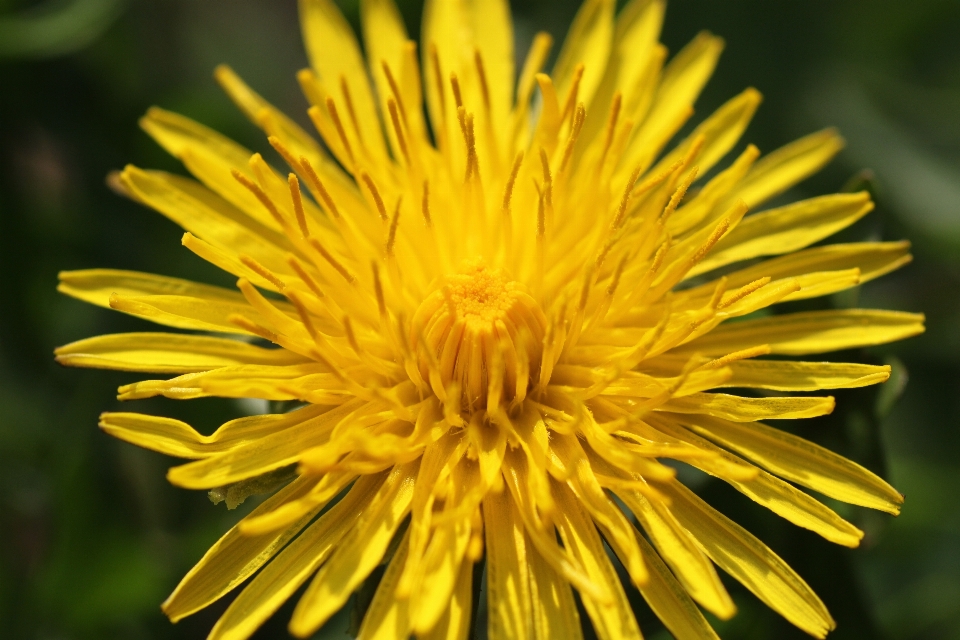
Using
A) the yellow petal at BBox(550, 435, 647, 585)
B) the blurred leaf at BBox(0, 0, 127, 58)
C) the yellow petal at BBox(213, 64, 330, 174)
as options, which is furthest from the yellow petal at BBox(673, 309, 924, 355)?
the blurred leaf at BBox(0, 0, 127, 58)

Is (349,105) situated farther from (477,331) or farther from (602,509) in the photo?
(602,509)

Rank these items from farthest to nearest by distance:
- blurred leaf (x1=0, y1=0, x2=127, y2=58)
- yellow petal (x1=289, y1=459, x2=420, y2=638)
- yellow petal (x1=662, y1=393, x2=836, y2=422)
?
blurred leaf (x1=0, y1=0, x2=127, y2=58)
yellow petal (x1=662, y1=393, x2=836, y2=422)
yellow petal (x1=289, y1=459, x2=420, y2=638)

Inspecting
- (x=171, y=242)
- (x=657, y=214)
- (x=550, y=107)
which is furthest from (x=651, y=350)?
(x=171, y=242)

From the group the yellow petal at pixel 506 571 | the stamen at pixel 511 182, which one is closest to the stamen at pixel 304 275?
the stamen at pixel 511 182

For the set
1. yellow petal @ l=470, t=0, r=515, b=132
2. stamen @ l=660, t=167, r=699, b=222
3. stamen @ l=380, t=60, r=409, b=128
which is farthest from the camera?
yellow petal @ l=470, t=0, r=515, b=132

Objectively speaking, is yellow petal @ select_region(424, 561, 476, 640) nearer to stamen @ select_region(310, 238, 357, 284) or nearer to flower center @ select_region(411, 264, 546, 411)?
flower center @ select_region(411, 264, 546, 411)

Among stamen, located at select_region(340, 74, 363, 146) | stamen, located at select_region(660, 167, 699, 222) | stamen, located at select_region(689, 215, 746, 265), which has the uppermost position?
stamen, located at select_region(340, 74, 363, 146)

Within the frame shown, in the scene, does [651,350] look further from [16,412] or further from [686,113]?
[16,412]

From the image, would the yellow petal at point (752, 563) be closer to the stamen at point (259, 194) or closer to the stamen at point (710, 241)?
the stamen at point (710, 241)
